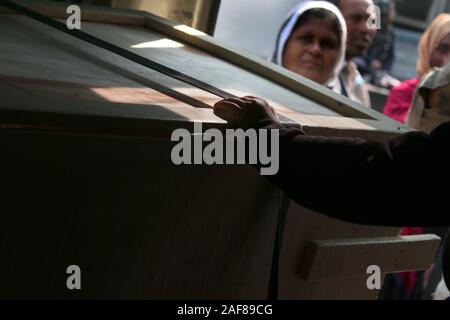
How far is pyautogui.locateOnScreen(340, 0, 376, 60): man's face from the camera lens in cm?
414

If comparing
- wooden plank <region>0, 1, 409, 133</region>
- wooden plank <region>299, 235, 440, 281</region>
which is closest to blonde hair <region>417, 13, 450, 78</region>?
wooden plank <region>0, 1, 409, 133</region>

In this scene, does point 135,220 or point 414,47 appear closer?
point 135,220

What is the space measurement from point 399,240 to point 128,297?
835 millimetres

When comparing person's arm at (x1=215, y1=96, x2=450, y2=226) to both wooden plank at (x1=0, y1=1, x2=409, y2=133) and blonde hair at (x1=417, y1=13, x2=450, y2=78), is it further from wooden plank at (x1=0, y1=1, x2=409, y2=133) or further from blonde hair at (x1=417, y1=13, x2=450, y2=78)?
blonde hair at (x1=417, y1=13, x2=450, y2=78)

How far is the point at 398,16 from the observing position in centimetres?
1230

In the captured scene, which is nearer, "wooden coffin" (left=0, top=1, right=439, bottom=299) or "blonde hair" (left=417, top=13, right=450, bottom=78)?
"wooden coffin" (left=0, top=1, right=439, bottom=299)

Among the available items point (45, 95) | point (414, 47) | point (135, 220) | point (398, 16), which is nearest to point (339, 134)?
point (135, 220)

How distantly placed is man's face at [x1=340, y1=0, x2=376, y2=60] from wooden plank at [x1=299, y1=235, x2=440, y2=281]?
1.89 meters

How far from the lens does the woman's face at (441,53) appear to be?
4.56 m

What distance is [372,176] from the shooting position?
1.76 m

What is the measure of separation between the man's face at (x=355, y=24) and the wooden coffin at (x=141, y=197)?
169cm

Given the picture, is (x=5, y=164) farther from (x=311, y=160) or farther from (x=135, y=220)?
(x=311, y=160)

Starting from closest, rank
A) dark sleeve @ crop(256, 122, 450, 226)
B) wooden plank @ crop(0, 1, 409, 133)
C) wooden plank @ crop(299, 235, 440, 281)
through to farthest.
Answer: dark sleeve @ crop(256, 122, 450, 226) < wooden plank @ crop(299, 235, 440, 281) < wooden plank @ crop(0, 1, 409, 133)

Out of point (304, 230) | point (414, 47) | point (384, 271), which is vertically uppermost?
point (304, 230)
